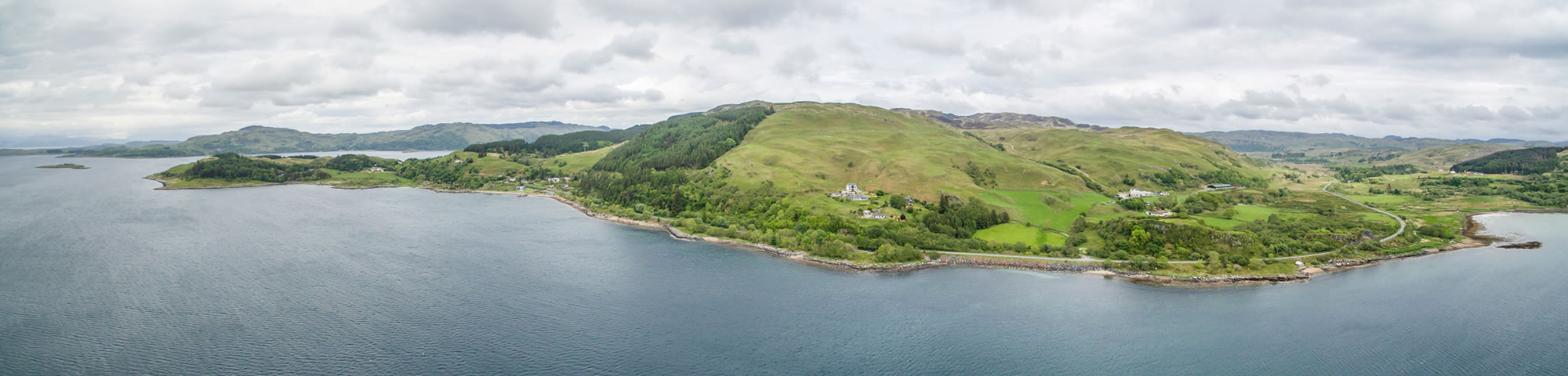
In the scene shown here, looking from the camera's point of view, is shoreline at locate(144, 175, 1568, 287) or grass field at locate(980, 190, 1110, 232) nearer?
shoreline at locate(144, 175, 1568, 287)

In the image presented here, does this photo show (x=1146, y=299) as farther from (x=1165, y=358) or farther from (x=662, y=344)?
(x=662, y=344)

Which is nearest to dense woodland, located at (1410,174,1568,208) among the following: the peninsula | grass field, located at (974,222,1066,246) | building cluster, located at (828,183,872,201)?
the peninsula

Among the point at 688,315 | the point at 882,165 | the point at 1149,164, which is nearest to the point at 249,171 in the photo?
the point at 882,165

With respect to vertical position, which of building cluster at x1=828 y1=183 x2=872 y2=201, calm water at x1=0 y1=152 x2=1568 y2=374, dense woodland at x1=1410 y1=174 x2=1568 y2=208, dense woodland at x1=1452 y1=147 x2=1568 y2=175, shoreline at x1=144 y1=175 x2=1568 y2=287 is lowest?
calm water at x1=0 y1=152 x2=1568 y2=374

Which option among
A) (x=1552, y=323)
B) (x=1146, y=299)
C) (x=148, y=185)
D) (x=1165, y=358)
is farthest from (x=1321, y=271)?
(x=148, y=185)

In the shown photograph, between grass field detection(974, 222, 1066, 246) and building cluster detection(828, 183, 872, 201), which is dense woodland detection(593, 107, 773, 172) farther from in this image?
grass field detection(974, 222, 1066, 246)

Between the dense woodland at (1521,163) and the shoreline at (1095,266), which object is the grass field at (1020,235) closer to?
the shoreline at (1095,266)

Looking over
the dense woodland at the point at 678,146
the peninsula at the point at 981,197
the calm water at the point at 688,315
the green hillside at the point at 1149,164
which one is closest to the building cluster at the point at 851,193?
the peninsula at the point at 981,197
